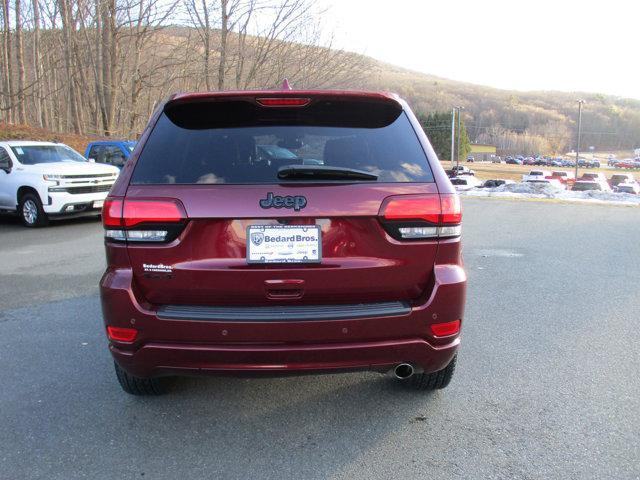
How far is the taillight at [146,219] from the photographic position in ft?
8.52

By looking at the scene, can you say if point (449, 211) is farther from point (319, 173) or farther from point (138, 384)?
point (138, 384)

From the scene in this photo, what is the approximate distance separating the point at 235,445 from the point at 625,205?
595 inches

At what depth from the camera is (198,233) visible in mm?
2611

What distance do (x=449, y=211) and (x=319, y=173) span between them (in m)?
0.69

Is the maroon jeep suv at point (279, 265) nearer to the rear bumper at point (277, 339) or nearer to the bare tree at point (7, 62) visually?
the rear bumper at point (277, 339)

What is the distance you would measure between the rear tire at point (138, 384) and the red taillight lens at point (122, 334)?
481 millimetres

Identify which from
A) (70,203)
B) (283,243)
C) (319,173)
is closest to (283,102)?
(319,173)

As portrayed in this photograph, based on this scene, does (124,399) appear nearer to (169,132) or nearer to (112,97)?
(169,132)

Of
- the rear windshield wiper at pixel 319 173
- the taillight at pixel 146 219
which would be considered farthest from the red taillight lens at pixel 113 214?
the rear windshield wiper at pixel 319 173

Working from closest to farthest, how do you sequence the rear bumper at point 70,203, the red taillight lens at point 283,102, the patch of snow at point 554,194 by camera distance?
the red taillight lens at point 283,102
the rear bumper at point 70,203
the patch of snow at point 554,194

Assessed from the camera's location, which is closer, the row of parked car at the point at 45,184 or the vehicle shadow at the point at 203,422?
the vehicle shadow at the point at 203,422

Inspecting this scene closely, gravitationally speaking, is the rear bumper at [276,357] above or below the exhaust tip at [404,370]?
above

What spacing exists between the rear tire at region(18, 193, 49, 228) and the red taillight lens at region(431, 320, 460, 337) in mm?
10025

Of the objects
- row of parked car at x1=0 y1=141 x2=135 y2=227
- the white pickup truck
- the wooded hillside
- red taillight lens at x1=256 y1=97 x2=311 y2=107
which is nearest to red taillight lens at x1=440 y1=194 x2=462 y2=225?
red taillight lens at x1=256 y1=97 x2=311 y2=107
